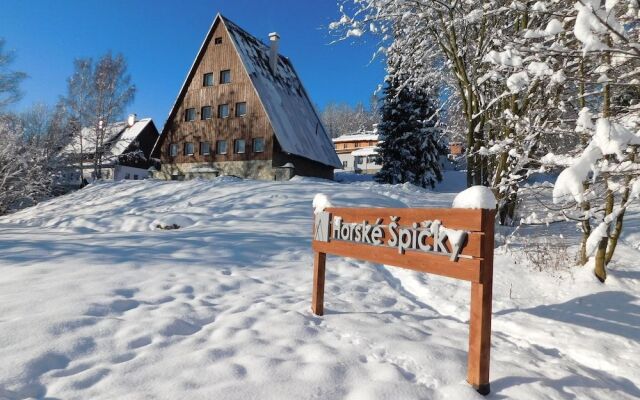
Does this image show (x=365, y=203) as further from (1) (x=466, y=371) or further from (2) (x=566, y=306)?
(1) (x=466, y=371)

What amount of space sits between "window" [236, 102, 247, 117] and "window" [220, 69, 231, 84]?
1813mm

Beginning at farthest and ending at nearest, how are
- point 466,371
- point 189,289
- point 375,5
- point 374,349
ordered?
point 375,5 < point 189,289 < point 374,349 < point 466,371

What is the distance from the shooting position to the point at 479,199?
99.7 inches

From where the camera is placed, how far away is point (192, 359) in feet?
9.59

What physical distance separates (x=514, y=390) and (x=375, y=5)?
9206mm

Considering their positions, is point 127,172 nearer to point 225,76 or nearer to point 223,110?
point 223,110

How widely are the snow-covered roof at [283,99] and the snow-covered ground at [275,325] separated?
1728cm

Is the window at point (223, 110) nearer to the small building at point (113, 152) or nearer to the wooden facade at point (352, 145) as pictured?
the small building at point (113, 152)

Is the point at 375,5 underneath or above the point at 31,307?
Result: above

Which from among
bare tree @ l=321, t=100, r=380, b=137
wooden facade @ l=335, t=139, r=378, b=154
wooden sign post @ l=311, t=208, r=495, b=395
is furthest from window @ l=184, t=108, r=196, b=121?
bare tree @ l=321, t=100, r=380, b=137

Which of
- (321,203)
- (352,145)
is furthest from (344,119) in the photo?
(321,203)

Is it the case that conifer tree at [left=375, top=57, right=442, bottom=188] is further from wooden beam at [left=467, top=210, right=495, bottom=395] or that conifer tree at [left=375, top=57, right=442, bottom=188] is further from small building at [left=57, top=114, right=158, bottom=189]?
wooden beam at [left=467, top=210, right=495, bottom=395]

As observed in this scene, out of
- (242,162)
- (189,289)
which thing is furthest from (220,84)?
(189,289)

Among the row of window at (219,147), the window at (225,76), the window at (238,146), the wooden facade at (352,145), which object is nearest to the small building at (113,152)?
the row of window at (219,147)
